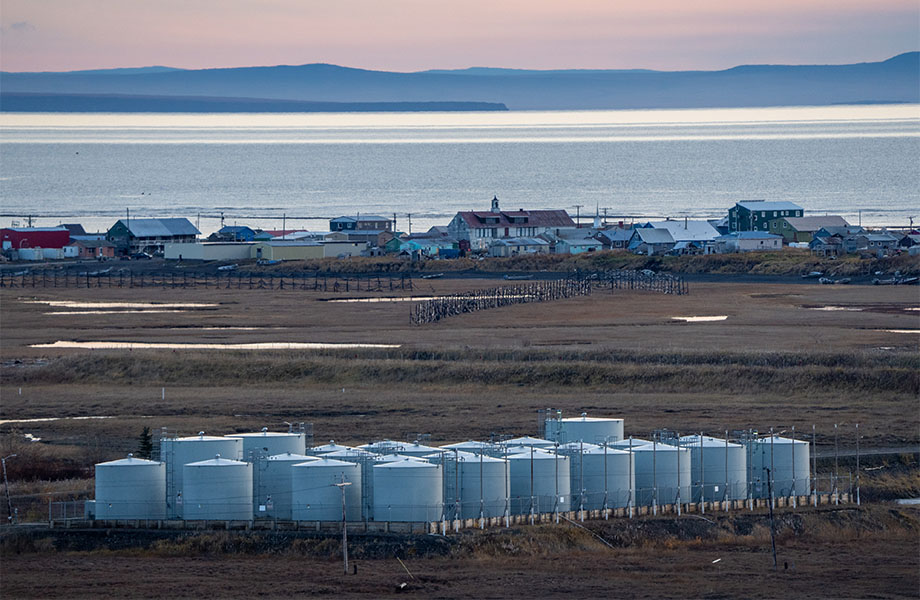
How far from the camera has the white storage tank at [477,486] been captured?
3488 cm

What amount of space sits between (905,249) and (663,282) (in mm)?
23759

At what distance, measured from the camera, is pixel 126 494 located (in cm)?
3544

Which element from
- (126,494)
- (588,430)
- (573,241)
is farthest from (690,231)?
(126,494)

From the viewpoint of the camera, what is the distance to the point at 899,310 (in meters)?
76.9

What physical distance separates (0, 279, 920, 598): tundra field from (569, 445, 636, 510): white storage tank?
2.02 meters

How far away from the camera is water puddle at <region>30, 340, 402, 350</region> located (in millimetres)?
64625

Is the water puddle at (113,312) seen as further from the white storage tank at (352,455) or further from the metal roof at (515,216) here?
the white storage tank at (352,455)

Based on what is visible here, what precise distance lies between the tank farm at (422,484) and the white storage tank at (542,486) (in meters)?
0.03

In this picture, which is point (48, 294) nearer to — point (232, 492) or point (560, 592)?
point (232, 492)

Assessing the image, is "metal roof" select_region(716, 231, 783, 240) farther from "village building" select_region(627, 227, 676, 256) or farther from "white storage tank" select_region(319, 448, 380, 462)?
"white storage tank" select_region(319, 448, 380, 462)

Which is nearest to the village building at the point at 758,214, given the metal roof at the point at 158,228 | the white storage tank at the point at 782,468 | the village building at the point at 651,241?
the village building at the point at 651,241

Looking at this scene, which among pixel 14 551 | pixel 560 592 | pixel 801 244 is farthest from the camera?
Result: pixel 801 244

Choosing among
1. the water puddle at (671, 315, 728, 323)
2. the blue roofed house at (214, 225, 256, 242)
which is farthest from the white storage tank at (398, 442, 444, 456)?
the blue roofed house at (214, 225, 256, 242)

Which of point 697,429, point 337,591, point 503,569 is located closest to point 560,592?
point 503,569
